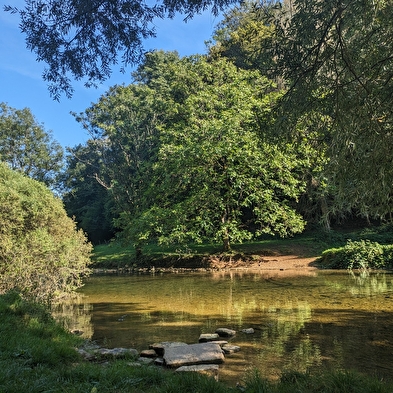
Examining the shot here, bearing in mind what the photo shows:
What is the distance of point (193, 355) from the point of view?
623cm

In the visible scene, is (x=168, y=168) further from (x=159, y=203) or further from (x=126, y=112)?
(x=126, y=112)

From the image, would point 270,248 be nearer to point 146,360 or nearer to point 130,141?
point 130,141

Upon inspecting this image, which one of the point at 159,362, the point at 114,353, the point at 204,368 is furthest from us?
the point at 114,353

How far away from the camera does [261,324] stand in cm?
859

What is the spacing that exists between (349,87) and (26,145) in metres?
44.5

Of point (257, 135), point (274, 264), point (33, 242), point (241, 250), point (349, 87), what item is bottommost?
point (274, 264)

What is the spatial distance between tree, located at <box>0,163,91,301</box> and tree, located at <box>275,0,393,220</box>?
812 cm

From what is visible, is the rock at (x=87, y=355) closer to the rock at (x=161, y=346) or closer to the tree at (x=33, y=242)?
the rock at (x=161, y=346)

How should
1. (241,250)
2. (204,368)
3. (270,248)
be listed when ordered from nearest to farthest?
(204,368) < (270,248) < (241,250)

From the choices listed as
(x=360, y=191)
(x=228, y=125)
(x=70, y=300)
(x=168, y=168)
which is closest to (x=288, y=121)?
(x=360, y=191)

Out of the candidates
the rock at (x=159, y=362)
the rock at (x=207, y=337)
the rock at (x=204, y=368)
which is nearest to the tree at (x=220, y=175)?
the rock at (x=207, y=337)

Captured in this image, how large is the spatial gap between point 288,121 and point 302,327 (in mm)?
4429

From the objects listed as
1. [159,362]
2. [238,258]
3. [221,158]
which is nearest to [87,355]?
[159,362]

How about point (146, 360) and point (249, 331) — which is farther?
point (249, 331)
